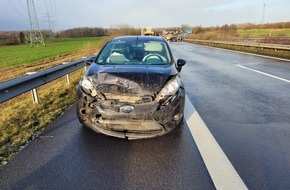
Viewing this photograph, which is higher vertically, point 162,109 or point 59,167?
point 162,109

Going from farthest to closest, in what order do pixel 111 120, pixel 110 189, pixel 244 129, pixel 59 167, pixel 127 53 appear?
pixel 127 53, pixel 244 129, pixel 111 120, pixel 59 167, pixel 110 189

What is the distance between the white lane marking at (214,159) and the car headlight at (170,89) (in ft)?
2.63

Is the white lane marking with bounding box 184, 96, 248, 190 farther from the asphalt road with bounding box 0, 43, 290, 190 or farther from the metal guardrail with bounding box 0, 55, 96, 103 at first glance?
the metal guardrail with bounding box 0, 55, 96, 103

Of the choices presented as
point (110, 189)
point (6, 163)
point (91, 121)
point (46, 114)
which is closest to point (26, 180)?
point (6, 163)

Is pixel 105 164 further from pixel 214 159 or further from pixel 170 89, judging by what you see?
pixel 170 89

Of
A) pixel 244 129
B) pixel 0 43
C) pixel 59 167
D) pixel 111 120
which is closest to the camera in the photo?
pixel 59 167

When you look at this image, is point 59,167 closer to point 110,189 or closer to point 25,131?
point 110,189

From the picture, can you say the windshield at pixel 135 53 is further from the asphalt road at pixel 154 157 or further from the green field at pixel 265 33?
the green field at pixel 265 33

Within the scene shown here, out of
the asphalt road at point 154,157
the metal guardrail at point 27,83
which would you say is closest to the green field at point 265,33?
the metal guardrail at point 27,83

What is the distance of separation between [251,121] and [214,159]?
197cm

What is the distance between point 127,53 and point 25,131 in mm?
2470

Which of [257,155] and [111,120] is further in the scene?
[111,120]

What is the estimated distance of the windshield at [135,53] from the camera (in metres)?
5.50

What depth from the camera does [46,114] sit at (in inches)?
234
